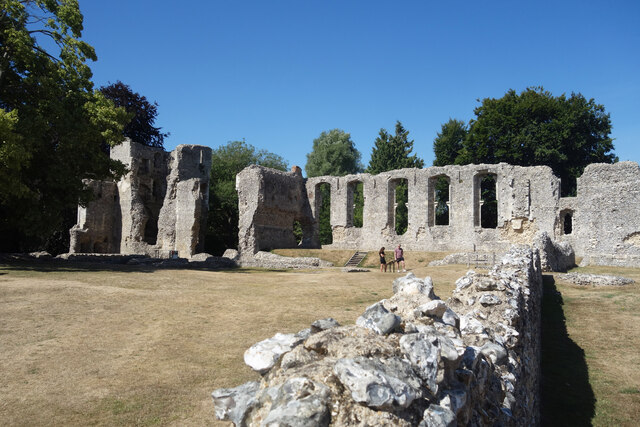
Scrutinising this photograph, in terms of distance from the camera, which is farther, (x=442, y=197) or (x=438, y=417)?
(x=442, y=197)

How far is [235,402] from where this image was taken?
7.95 feet

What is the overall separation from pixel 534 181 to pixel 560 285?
17288 mm

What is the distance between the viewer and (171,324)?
9086 millimetres

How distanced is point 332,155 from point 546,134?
81.4 feet

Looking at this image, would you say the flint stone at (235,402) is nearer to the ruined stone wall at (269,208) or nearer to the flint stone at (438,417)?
the flint stone at (438,417)

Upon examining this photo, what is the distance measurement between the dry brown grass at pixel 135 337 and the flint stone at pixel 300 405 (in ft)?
10.9

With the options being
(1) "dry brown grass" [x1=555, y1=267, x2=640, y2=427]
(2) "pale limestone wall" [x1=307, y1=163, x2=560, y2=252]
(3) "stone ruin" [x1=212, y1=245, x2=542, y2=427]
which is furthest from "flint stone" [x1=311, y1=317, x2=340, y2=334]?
(2) "pale limestone wall" [x1=307, y1=163, x2=560, y2=252]

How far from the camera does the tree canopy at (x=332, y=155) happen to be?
5822cm

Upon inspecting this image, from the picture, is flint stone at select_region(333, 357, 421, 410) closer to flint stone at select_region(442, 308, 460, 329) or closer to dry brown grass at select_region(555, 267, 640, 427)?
flint stone at select_region(442, 308, 460, 329)

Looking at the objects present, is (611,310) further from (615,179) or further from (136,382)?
(615,179)

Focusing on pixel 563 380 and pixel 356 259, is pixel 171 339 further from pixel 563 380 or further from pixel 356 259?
pixel 356 259

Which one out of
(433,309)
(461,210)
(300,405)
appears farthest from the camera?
(461,210)

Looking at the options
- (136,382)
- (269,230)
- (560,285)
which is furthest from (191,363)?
(269,230)

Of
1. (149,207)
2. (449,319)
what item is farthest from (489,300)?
(149,207)
